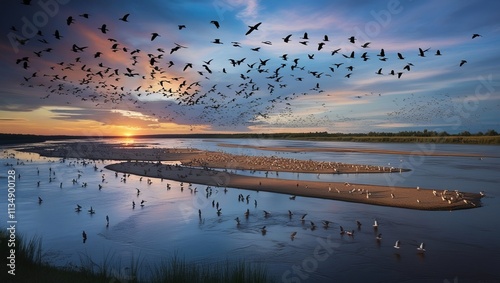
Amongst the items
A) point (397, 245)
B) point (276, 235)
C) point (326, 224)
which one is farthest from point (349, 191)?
point (397, 245)

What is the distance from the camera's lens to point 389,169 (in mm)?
51594

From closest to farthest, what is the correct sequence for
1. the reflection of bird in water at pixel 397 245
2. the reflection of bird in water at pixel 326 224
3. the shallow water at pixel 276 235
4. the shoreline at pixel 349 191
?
the shallow water at pixel 276 235
the reflection of bird in water at pixel 397 245
the reflection of bird in water at pixel 326 224
the shoreline at pixel 349 191

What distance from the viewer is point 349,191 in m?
32.5

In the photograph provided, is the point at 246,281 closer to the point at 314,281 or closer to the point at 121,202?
the point at 314,281

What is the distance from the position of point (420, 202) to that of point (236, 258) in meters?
18.3

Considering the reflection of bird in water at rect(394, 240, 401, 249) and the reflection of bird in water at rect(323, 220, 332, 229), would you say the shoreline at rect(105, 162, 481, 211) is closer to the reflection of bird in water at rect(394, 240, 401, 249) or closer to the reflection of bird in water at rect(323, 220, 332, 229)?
the reflection of bird in water at rect(323, 220, 332, 229)

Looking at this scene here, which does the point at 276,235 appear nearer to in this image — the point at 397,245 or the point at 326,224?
the point at 326,224

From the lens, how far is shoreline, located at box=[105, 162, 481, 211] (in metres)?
27.9

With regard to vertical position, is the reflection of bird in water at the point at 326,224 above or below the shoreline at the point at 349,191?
below

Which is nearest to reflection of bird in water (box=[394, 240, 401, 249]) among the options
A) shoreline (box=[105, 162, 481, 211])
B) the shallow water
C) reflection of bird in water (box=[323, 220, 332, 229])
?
the shallow water

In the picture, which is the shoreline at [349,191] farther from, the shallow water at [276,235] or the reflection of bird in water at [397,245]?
the reflection of bird in water at [397,245]

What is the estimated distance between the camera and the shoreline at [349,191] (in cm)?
2788

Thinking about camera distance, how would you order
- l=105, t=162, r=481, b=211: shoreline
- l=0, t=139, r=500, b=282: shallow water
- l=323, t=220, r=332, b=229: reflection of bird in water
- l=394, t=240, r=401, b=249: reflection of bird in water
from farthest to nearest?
l=105, t=162, r=481, b=211: shoreline < l=323, t=220, r=332, b=229: reflection of bird in water < l=394, t=240, r=401, b=249: reflection of bird in water < l=0, t=139, r=500, b=282: shallow water

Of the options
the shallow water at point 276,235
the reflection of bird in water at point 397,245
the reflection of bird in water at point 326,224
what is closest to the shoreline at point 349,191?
the shallow water at point 276,235
